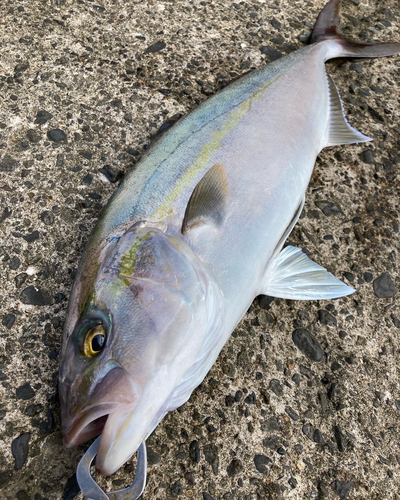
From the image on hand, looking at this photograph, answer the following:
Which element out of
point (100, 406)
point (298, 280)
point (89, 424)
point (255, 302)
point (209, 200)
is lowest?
point (255, 302)

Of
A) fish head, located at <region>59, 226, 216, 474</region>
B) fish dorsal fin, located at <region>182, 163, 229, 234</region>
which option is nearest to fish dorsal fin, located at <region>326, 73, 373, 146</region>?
fish dorsal fin, located at <region>182, 163, 229, 234</region>

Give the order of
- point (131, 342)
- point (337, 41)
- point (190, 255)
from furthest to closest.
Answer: point (337, 41), point (190, 255), point (131, 342)

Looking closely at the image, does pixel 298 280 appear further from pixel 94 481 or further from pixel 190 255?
pixel 94 481

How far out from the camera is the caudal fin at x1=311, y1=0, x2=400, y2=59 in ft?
10.1

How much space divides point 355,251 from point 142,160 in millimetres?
1303

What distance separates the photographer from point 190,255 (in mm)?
1740

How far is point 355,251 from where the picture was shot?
248cm

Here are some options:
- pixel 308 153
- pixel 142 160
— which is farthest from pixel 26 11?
pixel 308 153

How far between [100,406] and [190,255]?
658 millimetres

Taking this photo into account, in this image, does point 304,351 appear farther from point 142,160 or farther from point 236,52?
point 236,52

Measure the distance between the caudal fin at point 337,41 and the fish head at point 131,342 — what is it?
2169 mm

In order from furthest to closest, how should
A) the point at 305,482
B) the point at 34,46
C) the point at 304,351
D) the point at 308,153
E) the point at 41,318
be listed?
the point at 34,46 → the point at 308,153 → the point at 304,351 → the point at 41,318 → the point at 305,482

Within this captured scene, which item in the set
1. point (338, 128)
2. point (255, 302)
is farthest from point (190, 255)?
point (338, 128)

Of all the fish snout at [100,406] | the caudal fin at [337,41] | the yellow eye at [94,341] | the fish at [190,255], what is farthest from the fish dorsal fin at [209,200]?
the caudal fin at [337,41]
